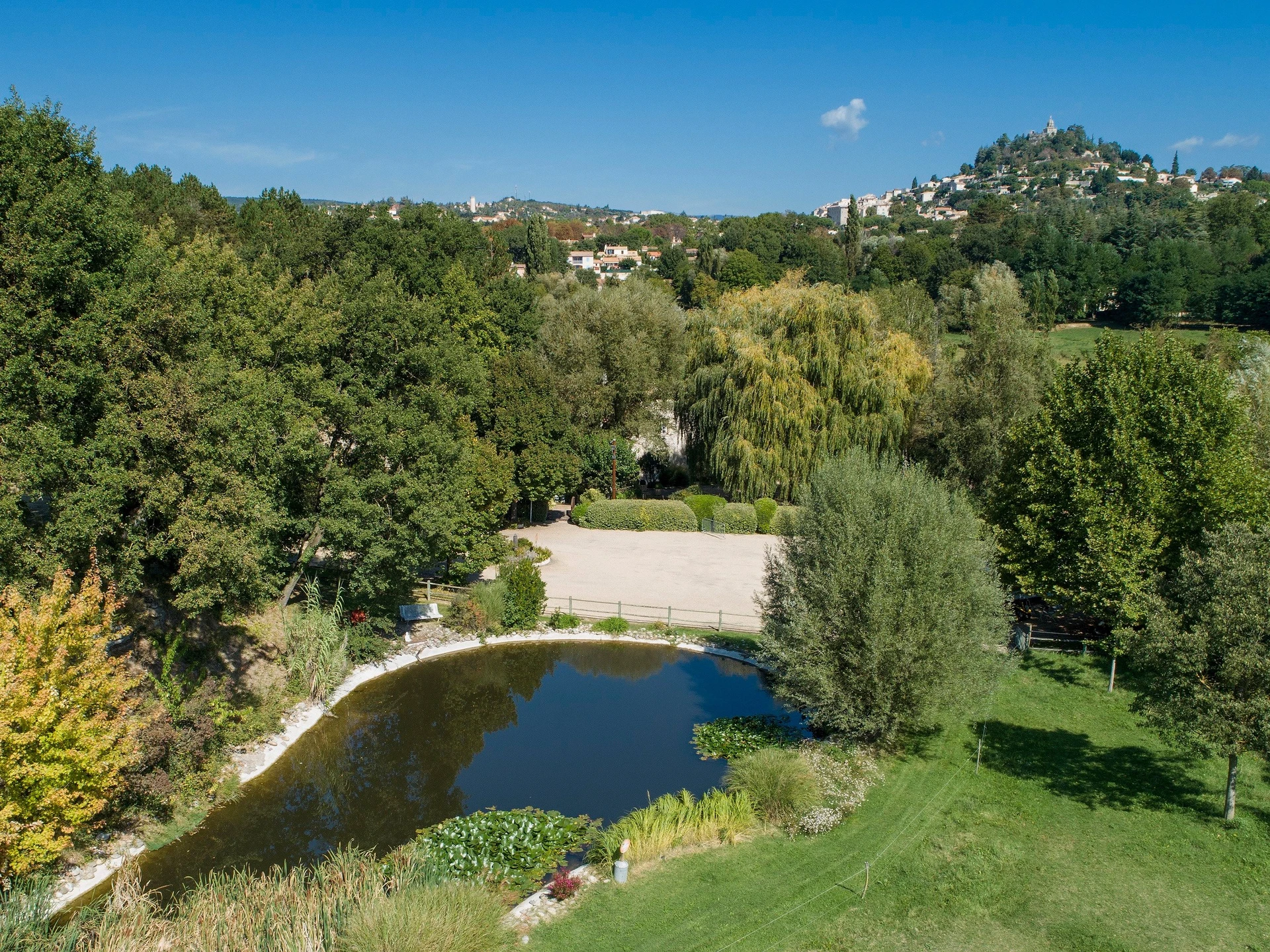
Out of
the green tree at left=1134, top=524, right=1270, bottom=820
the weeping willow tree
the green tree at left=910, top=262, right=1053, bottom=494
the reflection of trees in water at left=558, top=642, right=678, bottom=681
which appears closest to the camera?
the green tree at left=1134, top=524, right=1270, bottom=820

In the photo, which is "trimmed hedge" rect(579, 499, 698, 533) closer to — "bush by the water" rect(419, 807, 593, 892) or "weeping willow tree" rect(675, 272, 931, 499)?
"weeping willow tree" rect(675, 272, 931, 499)

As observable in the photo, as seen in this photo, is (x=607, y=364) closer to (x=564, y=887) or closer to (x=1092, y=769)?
(x=1092, y=769)

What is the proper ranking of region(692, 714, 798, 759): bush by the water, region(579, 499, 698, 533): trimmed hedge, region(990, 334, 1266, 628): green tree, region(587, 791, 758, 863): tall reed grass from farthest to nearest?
region(579, 499, 698, 533): trimmed hedge < region(990, 334, 1266, 628): green tree < region(692, 714, 798, 759): bush by the water < region(587, 791, 758, 863): tall reed grass

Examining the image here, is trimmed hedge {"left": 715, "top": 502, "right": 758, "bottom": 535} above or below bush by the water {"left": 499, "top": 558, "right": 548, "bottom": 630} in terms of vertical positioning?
above

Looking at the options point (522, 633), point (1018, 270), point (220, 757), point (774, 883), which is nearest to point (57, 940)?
point (220, 757)

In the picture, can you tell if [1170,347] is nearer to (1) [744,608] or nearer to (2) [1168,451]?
(2) [1168,451]

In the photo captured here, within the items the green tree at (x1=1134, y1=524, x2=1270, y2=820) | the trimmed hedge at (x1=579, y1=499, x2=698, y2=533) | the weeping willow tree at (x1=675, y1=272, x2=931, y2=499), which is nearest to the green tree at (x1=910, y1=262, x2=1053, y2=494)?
the weeping willow tree at (x1=675, y1=272, x2=931, y2=499)

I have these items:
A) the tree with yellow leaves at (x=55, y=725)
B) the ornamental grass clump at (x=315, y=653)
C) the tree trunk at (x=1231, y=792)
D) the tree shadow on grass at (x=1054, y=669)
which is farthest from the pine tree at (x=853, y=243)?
the tree with yellow leaves at (x=55, y=725)
